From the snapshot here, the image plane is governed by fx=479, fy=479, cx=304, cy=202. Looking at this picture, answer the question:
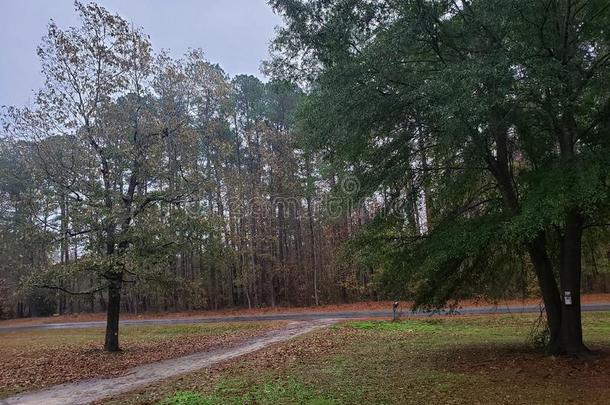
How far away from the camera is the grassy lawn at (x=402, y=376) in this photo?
7.56 meters

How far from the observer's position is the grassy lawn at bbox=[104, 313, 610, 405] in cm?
756

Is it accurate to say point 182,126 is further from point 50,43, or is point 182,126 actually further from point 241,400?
point 241,400

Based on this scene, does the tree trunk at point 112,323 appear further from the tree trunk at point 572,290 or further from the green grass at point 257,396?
the tree trunk at point 572,290

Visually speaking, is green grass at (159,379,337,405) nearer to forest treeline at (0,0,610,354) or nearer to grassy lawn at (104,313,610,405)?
grassy lawn at (104,313,610,405)

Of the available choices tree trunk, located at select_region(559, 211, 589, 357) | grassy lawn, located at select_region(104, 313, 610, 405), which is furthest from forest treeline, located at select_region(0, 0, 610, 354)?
grassy lawn, located at select_region(104, 313, 610, 405)

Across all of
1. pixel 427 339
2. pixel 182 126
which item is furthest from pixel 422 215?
pixel 182 126

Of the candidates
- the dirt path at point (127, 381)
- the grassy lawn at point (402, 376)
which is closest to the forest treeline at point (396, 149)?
the grassy lawn at point (402, 376)

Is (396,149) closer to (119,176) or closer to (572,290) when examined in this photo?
(572,290)

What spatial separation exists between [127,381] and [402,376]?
604 centimetres

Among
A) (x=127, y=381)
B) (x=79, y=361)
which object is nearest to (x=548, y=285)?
(x=127, y=381)

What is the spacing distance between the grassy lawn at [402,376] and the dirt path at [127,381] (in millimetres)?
767

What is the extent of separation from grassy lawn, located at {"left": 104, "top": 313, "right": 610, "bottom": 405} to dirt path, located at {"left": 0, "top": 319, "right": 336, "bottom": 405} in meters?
0.77

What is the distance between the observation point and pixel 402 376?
30.4 feet

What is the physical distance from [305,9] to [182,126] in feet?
29.2
